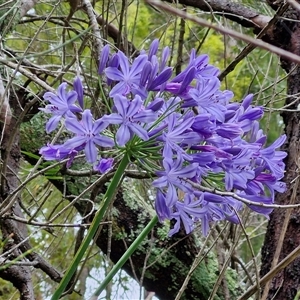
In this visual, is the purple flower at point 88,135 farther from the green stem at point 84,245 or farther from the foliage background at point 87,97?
the foliage background at point 87,97

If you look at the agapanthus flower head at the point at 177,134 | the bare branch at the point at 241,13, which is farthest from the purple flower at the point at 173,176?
the bare branch at the point at 241,13

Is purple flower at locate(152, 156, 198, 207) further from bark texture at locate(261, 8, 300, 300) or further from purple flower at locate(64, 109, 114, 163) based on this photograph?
bark texture at locate(261, 8, 300, 300)

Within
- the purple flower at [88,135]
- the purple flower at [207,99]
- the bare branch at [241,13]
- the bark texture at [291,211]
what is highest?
the bare branch at [241,13]

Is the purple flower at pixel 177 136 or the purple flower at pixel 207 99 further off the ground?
the purple flower at pixel 207 99

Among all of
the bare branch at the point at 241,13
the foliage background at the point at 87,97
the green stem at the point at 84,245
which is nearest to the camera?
the green stem at the point at 84,245

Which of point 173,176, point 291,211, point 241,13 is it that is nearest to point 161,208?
point 173,176

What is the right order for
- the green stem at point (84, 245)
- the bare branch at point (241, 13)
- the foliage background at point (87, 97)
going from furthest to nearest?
the bare branch at point (241, 13), the foliage background at point (87, 97), the green stem at point (84, 245)

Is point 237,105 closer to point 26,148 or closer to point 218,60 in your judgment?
point 26,148
